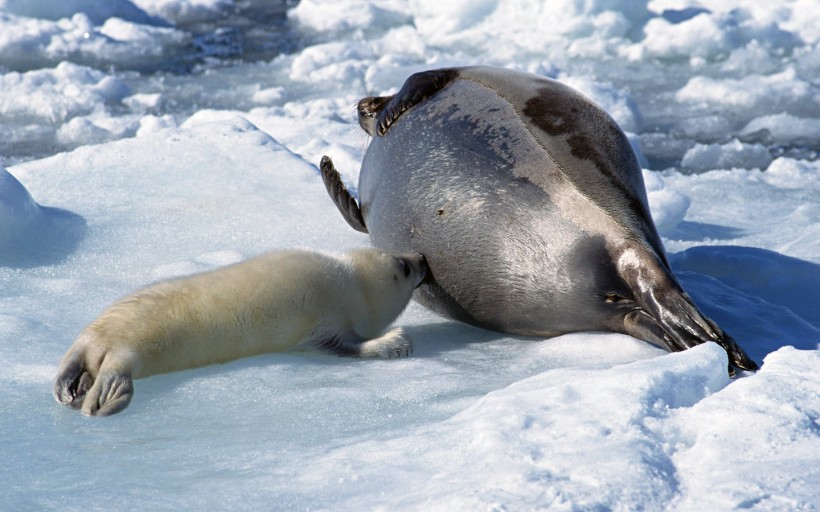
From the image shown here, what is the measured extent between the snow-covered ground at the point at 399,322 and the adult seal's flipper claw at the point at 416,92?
1.51ft

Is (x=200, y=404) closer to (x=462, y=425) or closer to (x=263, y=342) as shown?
(x=263, y=342)

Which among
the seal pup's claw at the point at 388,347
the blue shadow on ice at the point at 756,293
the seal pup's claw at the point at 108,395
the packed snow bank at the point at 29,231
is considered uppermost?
the seal pup's claw at the point at 108,395

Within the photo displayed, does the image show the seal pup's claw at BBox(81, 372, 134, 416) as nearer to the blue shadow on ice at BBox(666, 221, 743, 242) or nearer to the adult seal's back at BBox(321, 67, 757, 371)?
the adult seal's back at BBox(321, 67, 757, 371)

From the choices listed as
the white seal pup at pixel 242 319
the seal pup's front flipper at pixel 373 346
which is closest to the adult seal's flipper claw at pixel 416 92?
the white seal pup at pixel 242 319

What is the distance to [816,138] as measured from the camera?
22.5ft

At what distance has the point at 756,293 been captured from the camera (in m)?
3.54

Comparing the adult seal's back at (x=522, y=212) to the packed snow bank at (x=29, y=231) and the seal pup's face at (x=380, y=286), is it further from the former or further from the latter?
the packed snow bank at (x=29, y=231)

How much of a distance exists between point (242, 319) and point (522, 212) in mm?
843

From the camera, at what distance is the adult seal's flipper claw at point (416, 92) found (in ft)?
11.1

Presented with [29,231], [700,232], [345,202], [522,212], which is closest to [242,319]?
[522,212]

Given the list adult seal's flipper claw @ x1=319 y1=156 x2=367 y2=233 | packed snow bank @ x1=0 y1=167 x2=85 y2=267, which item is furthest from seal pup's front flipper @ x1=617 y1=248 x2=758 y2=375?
packed snow bank @ x1=0 y1=167 x2=85 y2=267

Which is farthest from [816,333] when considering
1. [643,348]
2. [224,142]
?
[224,142]

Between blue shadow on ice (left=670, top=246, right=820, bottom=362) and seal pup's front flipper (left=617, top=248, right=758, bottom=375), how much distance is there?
312mm

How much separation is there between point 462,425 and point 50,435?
806 millimetres
